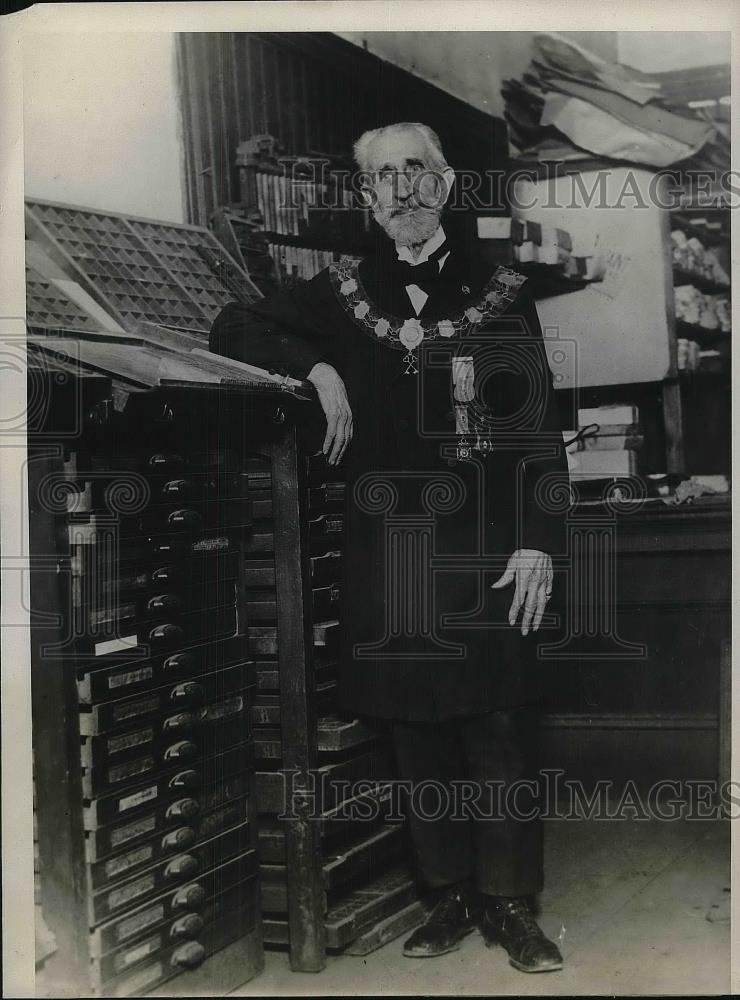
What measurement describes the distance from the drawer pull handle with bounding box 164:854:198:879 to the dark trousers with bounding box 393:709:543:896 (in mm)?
551

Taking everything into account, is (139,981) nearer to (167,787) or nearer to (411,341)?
(167,787)

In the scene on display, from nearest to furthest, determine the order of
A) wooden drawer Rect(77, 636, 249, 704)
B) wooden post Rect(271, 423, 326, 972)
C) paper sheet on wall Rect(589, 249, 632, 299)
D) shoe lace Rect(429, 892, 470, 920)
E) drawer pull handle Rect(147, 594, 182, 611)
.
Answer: wooden drawer Rect(77, 636, 249, 704)
drawer pull handle Rect(147, 594, 182, 611)
wooden post Rect(271, 423, 326, 972)
shoe lace Rect(429, 892, 470, 920)
paper sheet on wall Rect(589, 249, 632, 299)

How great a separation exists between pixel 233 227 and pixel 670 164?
3.58 ft

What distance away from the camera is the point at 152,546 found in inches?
84.3

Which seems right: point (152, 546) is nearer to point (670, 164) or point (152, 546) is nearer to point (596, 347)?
point (596, 347)

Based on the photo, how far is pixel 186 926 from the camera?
2182 mm

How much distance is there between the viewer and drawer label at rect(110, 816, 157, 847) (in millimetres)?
2074

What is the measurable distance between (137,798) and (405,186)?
1.50 meters

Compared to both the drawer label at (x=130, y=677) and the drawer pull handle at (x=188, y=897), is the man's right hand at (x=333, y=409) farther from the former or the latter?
the drawer pull handle at (x=188, y=897)

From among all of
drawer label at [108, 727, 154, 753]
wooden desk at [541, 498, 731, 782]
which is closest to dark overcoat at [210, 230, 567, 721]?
wooden desk at [541, 498, 731, 782]

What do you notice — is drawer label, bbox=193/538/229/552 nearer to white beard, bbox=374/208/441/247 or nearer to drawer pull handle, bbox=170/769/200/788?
drawer pull handle, bbox=170/769/200/788

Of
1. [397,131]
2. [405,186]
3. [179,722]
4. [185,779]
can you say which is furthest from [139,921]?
[397,131]

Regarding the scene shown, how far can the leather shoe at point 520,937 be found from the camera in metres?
2.37

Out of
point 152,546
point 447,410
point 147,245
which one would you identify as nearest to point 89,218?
point 147,245
